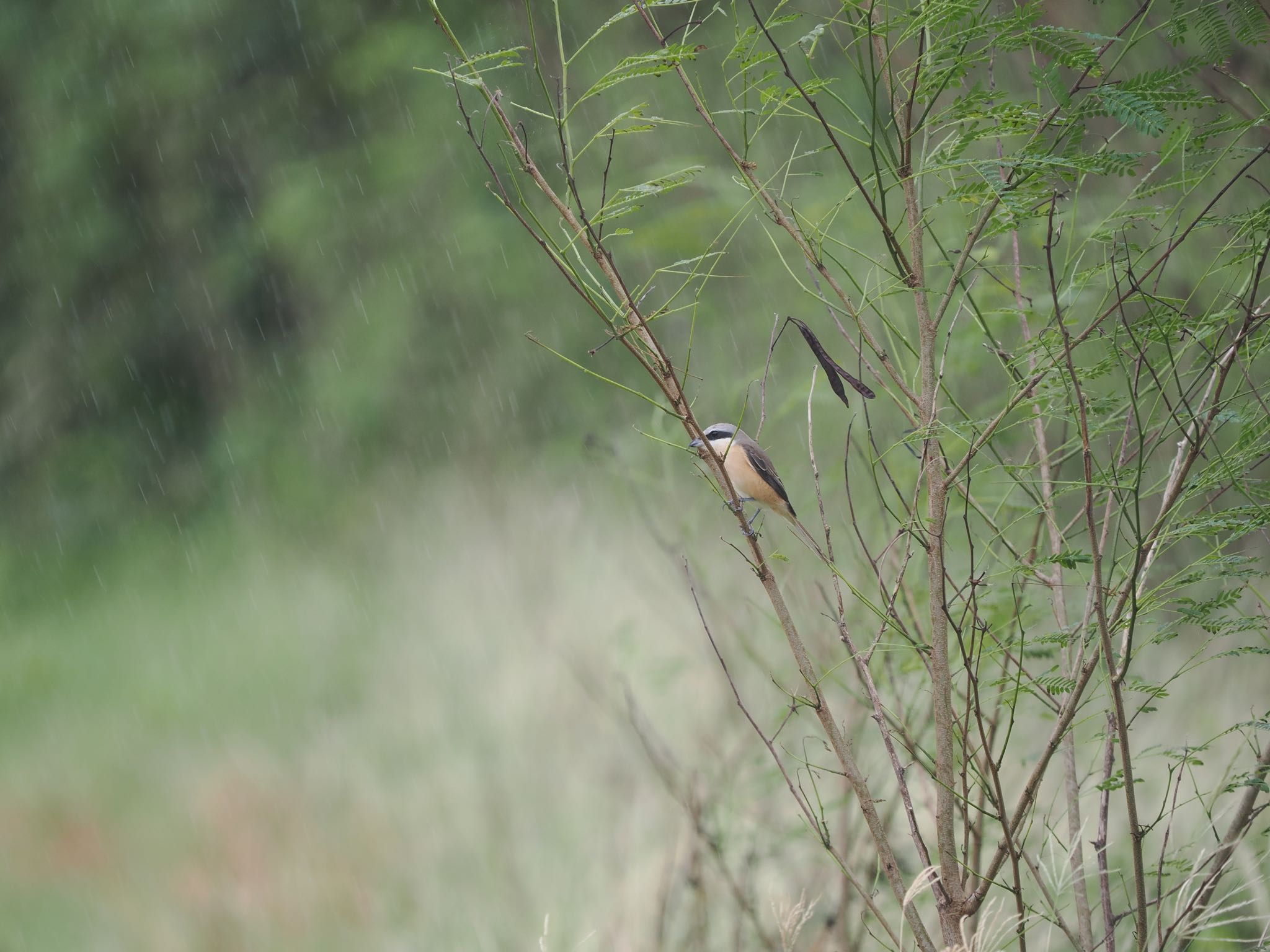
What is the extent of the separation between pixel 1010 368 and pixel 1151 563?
0.73 feet

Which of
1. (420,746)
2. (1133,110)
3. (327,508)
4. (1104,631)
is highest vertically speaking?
(327,508)

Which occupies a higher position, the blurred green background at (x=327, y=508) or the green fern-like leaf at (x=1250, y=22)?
the blurred green background at (x=327, y=508)

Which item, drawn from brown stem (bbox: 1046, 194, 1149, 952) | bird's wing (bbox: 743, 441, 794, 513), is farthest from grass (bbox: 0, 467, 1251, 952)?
brown stem (bbox: 1046, 194, 1149, 952)

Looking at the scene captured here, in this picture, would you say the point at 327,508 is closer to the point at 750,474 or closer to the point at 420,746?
the point at 420,746

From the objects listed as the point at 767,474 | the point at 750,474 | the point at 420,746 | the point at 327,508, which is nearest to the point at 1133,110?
the point at 767,474

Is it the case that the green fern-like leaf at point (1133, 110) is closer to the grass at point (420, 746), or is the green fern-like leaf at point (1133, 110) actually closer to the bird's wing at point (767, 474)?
the grass at point (420, 746)

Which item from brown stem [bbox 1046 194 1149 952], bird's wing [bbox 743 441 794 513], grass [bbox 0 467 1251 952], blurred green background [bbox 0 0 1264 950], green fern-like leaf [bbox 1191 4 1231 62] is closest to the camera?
brown stem [bbox 1046 194 1149 952]

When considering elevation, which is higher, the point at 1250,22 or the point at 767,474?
the point at 767,474

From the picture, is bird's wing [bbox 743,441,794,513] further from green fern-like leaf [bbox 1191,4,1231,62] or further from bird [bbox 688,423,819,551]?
green fern-like leaf [bbox 1191,4,1231,62]

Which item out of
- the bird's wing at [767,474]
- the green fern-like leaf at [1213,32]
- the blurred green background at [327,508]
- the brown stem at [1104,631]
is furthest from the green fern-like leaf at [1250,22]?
the blurred green background at [327,508]

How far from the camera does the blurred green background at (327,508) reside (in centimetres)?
331

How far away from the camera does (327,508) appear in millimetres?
6902

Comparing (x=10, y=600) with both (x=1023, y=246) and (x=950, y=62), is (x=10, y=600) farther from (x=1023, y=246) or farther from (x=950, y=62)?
(x=950, y=62)

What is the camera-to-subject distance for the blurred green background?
331 centimetres
